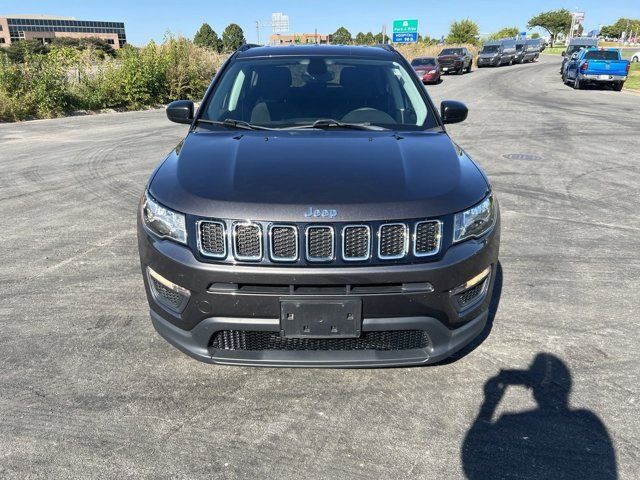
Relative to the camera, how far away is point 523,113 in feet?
51.0

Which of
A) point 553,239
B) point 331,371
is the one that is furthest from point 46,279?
point 553,239

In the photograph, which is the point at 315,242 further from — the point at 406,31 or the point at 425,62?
the point at 406,31

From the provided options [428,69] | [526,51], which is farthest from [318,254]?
[526,51]

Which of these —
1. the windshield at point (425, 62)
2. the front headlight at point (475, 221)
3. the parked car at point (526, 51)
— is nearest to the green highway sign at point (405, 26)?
the parked car at point (526, 51)

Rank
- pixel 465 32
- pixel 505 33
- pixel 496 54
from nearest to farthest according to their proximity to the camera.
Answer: pixel 496 54, pixel 465 32, pixel 505 33

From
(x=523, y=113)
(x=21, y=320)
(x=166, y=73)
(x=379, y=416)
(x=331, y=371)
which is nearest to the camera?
(x=379, y=416)

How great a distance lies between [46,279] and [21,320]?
0.73m

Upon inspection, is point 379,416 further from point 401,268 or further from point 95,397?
point 95,397

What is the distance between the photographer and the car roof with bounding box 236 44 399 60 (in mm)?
4383

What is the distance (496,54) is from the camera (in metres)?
45.9

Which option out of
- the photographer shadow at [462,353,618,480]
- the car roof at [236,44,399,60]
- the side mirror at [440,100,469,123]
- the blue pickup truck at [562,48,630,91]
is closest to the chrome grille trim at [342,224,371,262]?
the photographer shadow at [462,353,618,480]

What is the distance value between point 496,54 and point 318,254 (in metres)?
48.9

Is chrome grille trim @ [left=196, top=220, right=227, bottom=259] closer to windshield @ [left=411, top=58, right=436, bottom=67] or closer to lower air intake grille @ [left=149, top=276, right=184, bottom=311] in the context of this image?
lower air intake grille @ [left=149, top=276, right=184, bottom=311]

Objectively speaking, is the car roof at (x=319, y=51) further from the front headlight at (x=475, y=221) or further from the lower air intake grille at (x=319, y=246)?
the lower air intake grille at (x=319, y=246)
